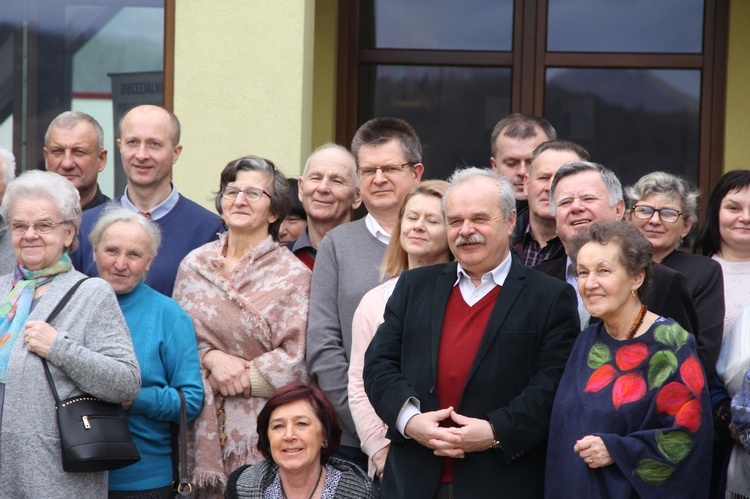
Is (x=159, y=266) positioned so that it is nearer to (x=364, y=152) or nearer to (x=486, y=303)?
(x=364, y=152)

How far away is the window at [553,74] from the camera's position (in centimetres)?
711

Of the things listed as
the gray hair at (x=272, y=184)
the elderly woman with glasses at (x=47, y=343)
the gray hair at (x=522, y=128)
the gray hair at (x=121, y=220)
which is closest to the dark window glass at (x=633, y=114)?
the gray hair at (x=522, y=128)

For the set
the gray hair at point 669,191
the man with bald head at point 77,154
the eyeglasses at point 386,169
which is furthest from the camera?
the man with bald head at point 77,154

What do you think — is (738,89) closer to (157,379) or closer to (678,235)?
(678,235)

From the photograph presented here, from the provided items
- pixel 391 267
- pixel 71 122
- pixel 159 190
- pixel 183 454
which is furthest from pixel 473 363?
pixel 71 122

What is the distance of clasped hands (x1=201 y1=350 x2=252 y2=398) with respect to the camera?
4.21 meters

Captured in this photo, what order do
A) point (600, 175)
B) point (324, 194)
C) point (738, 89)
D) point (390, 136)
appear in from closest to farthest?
point (600, 175) → point (390, 136) → point (324, 194) → point (738, 89)

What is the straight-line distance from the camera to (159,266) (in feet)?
15.4

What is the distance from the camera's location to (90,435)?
366 centimetres

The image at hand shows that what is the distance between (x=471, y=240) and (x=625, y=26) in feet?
13.2

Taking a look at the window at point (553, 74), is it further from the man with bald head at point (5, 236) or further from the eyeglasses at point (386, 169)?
the man with bald head at point (5, 236)

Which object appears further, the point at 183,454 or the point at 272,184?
the point at 272,184

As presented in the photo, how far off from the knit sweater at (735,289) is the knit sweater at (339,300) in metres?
1.55

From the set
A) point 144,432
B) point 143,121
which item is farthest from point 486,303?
point 143,121
